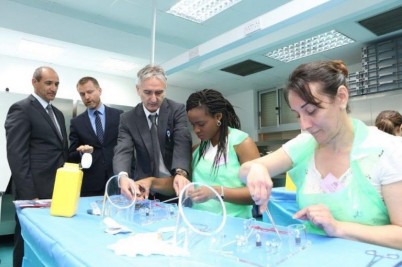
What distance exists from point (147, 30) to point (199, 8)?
952 millimetres

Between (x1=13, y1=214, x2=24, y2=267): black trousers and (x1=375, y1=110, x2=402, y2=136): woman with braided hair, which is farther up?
(x1=375, y1=110, x2=402, y2=136): woman with braided hair

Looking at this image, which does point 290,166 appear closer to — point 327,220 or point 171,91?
point 327,220

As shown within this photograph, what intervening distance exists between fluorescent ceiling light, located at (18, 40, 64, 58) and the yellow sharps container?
3179mm

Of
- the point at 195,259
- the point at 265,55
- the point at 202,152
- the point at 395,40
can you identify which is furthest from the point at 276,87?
the point at 195,259

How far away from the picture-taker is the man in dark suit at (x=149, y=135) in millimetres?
1563

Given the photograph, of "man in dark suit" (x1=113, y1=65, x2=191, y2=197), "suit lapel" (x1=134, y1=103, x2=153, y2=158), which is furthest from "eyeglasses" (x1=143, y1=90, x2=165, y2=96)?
"suit lapel" (x1=134, y1=103, x2=153, y2=158)

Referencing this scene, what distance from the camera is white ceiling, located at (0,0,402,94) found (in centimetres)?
299

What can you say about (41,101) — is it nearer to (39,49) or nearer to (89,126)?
(89,126)

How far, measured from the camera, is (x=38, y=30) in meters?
3.33

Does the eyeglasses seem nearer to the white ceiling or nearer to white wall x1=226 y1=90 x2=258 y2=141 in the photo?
the white ceiling

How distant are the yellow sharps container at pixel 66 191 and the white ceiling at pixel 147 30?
5.08 feet

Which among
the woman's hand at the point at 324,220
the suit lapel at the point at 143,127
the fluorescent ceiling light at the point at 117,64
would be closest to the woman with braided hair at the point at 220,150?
the suit lapel at the point at 143,127

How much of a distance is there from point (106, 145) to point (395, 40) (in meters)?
3.27

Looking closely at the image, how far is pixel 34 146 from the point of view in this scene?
204cm
